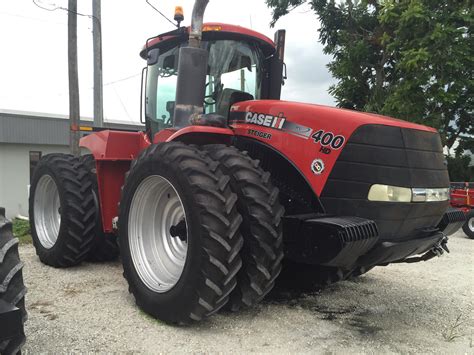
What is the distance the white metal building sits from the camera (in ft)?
53.4

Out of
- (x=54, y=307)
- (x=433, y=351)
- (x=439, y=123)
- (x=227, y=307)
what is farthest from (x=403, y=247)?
(x=439, y=123)

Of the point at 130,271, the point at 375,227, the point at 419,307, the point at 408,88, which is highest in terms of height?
the point at 408,88

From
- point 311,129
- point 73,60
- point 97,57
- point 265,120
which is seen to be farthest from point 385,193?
Answer: point 97,57

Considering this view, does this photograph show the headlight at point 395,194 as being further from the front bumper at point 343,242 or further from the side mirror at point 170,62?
the side mirror at point 170,62

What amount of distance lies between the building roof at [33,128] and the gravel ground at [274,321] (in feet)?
38.1

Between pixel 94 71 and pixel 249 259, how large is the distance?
8.35m

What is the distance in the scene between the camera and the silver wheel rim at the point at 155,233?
13.2 ft

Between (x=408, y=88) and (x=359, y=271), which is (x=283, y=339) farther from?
(x=408, y=88)

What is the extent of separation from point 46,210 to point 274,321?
149 inches

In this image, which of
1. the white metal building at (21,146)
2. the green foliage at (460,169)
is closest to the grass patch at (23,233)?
the white metal building at (21,146)

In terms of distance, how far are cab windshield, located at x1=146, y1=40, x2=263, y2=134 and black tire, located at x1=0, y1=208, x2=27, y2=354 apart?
247 centimetres

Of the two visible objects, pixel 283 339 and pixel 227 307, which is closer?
pixel 283 339

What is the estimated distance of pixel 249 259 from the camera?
3.46 meters

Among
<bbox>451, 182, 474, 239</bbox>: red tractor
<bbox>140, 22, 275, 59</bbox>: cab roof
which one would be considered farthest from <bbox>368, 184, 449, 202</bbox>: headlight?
<bbox>451, 182, 474, 239</bbox>: red tractor
